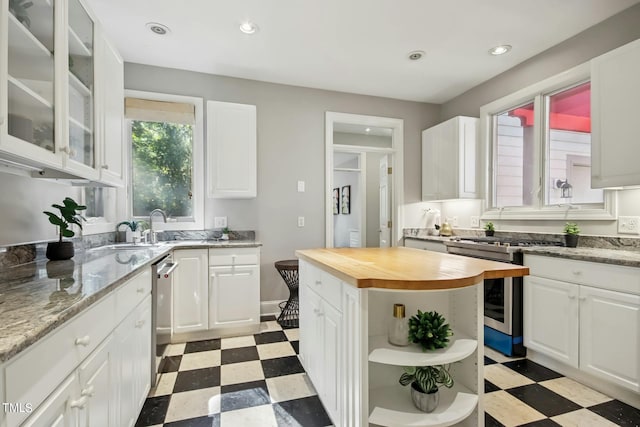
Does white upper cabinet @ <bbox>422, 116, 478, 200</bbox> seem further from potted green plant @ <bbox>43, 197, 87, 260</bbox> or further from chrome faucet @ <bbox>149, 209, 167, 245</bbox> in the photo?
potted green plant @ <bbox>43, 197, 87, 260</bbox>

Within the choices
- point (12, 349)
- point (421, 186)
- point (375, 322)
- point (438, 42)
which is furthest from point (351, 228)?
point (12, 349)

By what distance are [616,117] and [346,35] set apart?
2.06 metres

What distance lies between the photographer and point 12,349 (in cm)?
62

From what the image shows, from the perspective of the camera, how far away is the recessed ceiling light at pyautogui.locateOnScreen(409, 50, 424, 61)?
9.71 feet

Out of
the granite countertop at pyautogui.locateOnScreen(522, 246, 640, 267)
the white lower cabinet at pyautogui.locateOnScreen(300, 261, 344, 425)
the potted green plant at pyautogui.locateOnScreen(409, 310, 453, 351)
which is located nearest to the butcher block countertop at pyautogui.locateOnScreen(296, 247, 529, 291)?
the white lower cabinet at pyautogui.locateOnScreen(300, 261, 344, 425)

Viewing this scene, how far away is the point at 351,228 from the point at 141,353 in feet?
13.5

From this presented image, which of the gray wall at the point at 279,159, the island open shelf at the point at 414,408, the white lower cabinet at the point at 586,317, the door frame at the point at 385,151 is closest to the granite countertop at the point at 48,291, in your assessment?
the island open shelf at the point at 414,408

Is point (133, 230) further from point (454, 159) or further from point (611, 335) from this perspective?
point (611, 335)

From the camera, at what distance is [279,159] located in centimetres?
362

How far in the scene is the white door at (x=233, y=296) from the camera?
2830mm

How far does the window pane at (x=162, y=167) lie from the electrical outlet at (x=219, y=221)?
0.27m

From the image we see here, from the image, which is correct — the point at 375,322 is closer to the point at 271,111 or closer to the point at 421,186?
the point at 271,111

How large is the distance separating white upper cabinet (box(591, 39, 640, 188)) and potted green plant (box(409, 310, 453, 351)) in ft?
5.62

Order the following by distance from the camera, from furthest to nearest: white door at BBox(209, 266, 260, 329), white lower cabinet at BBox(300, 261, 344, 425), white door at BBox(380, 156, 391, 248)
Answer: white door at BBox(380, 156, 391, 248)
white door at BBox(209, 266, 260, 329)
white lower cabinet at BBox(300, 261, 344, 425)
